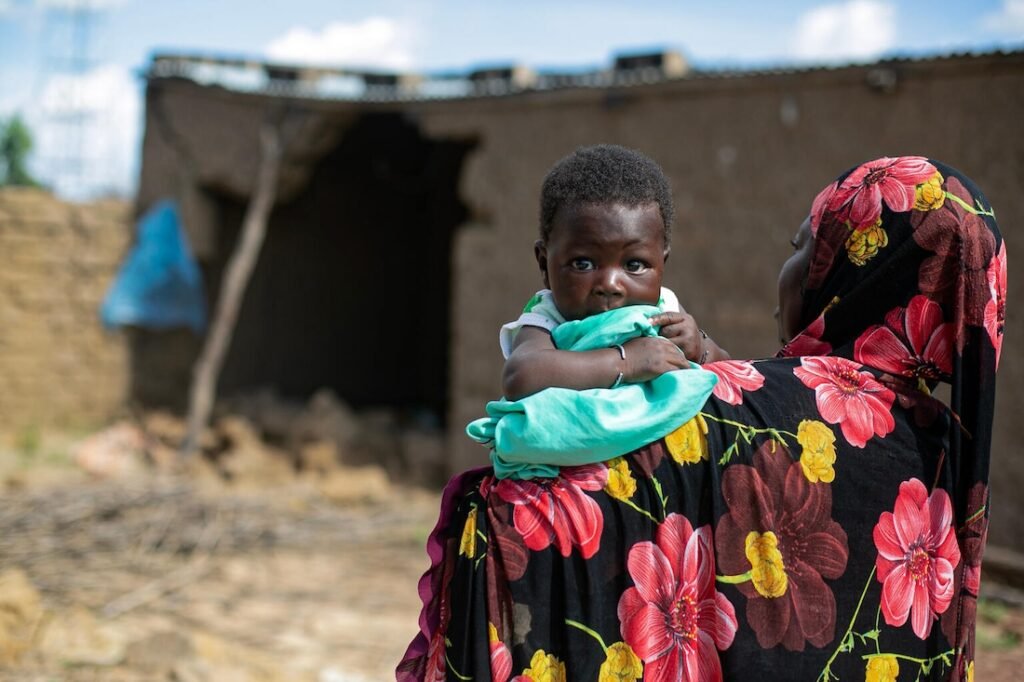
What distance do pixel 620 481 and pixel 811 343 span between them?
0.58m

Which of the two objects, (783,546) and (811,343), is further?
(811,343)

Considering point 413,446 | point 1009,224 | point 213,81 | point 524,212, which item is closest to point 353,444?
point 413,446

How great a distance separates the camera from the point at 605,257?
171cm

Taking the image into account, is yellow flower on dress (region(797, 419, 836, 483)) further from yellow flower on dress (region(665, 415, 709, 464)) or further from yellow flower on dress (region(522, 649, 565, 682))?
yellow flower on dress (region(522, 649, 565, 682))

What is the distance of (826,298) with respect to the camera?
1.96 m

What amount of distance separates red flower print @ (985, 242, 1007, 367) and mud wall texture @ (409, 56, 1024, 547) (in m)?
3.58

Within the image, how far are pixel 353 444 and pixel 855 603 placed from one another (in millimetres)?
6551

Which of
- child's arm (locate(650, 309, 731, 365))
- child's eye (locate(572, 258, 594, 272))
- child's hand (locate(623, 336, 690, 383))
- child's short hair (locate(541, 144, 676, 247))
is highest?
child's short hair (locate(541, 144, 676, 247))

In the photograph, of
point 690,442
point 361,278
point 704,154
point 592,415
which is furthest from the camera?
point 361,278

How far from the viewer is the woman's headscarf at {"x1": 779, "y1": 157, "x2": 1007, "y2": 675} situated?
5.89 feet

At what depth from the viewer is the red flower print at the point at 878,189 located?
1854 millimetres

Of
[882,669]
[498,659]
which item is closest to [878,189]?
[882,669]

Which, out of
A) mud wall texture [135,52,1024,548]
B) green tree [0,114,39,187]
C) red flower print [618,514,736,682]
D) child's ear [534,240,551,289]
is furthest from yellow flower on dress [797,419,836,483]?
green tree [0,114,39,187]

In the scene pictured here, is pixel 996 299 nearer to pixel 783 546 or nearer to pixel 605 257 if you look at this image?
pixel 783 546
